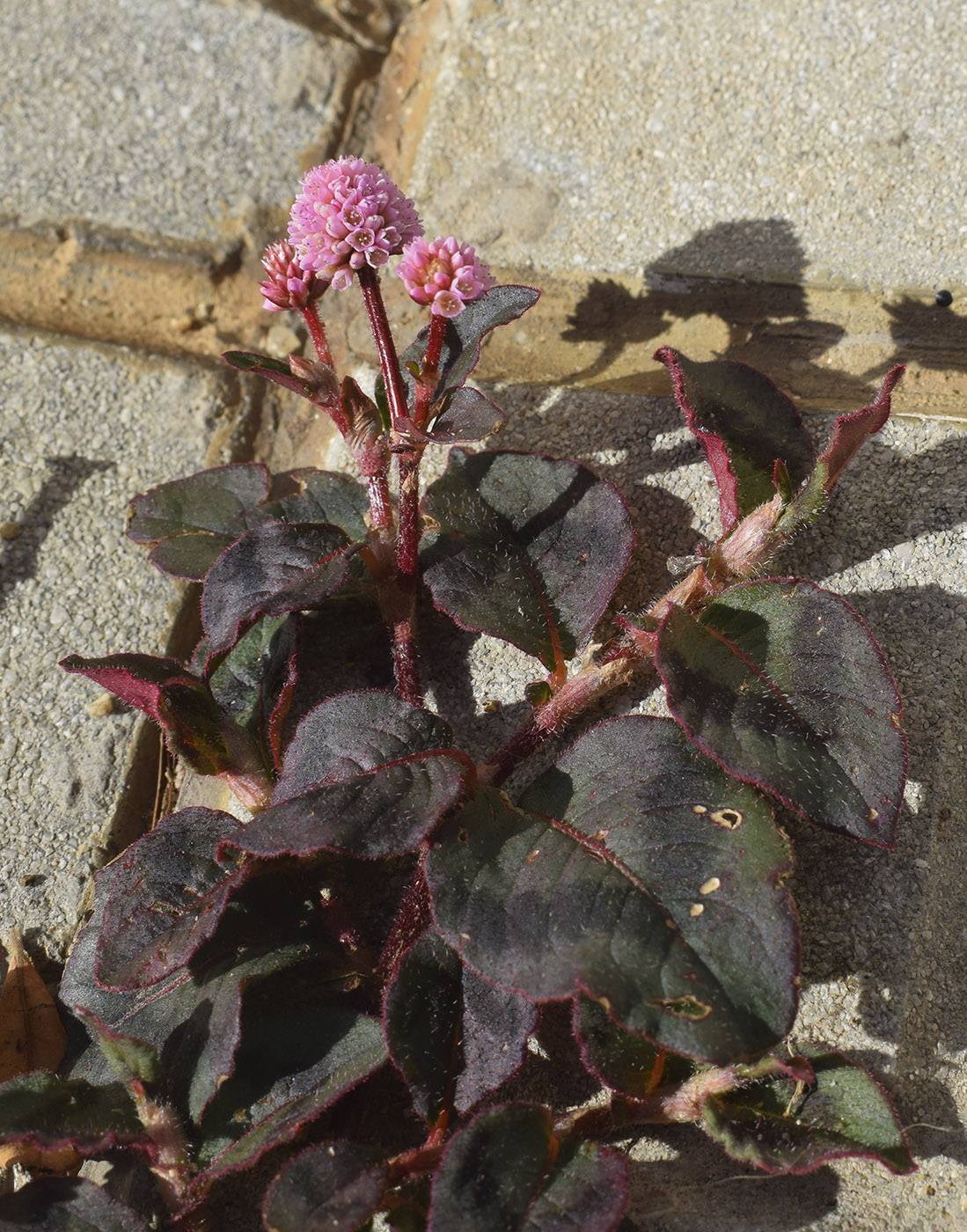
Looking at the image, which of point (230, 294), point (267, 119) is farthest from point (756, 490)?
point (267, 119)

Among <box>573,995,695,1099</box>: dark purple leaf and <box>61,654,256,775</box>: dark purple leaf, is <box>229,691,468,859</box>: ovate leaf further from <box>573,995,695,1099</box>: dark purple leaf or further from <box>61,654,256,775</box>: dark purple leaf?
<box>573,995,695,1099</box>: dark purple leaf

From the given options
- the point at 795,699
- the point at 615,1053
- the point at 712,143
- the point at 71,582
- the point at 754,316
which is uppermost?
the point at 712,143

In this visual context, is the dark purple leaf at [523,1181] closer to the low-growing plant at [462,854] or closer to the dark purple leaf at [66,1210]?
the low-growing plant at [462,854]

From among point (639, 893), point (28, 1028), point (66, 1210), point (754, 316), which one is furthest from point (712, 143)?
point (66, 1210)

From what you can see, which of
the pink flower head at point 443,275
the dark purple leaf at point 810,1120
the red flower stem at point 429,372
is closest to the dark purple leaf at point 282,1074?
the dark purple leaf at point 810,1120

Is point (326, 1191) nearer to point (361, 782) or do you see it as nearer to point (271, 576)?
point (361, 782)
